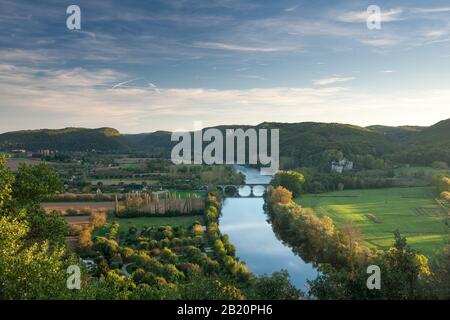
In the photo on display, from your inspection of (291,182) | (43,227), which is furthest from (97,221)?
(291,182)

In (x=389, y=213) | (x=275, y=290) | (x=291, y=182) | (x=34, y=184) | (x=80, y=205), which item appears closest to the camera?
(x=275, y=290)

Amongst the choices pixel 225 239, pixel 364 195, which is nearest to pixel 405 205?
pixel 364 195

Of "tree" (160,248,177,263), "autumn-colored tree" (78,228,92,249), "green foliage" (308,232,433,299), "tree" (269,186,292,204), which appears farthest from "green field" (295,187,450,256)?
"autumn-colored tree" (78,228,92,249)

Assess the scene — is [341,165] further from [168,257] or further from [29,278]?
[29,278]

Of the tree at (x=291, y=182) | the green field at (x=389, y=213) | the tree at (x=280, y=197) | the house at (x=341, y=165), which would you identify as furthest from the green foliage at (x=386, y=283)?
the house at (x=341, y=165)

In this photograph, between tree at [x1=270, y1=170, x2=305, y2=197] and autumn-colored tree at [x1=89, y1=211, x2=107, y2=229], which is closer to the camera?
autumn-colored tree at [x1=89, y1=211, x2=107, y2=229]

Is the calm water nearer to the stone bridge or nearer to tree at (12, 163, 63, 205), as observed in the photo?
the stone bridge
